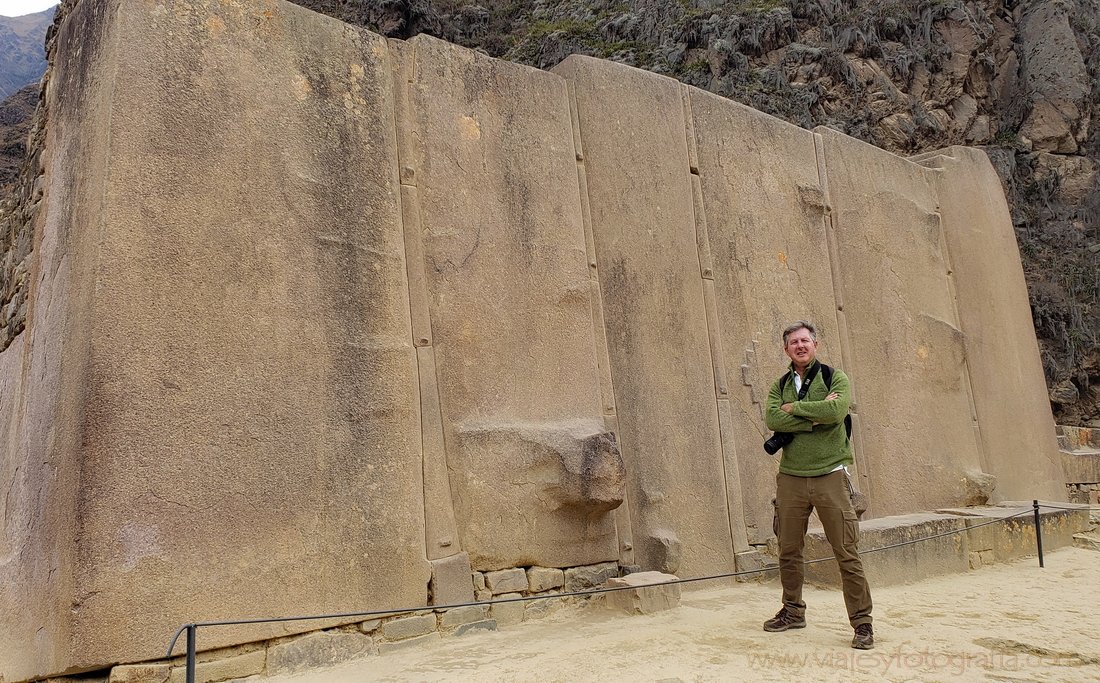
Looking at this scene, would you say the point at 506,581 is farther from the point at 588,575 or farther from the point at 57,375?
the point at 57,375

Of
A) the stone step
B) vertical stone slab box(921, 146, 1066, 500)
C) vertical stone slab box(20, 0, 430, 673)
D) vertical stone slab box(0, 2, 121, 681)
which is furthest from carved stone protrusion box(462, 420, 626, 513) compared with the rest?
vertical stone slab box(921, 146, 1066, 500)

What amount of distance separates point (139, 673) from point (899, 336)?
7270 mm

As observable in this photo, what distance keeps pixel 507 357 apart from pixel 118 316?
7.45ft

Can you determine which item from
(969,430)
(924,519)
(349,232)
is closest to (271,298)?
(349,232)

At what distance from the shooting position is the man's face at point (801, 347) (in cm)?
464

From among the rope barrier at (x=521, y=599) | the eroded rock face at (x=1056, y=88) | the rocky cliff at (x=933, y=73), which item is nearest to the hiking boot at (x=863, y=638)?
the rope barrier at (x=521, y=599)

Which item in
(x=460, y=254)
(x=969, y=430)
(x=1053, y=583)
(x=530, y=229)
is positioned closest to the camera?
(x=460, y=254)

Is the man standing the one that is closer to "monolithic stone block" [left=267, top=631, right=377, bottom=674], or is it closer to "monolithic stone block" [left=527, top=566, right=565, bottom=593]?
"monolithic stone block" [left=527, top=566, right=565, bottom=593]

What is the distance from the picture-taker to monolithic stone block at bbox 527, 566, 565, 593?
16.5 feet

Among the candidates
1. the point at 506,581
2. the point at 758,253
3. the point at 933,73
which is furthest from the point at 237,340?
the point at 933,73

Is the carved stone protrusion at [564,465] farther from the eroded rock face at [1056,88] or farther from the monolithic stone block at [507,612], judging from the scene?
the eroded rock face at [1056,88]

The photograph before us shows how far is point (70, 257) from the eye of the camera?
162 inches

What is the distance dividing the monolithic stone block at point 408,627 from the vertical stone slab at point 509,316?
1.48 feet

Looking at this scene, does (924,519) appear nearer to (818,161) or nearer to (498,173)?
(818,161)
